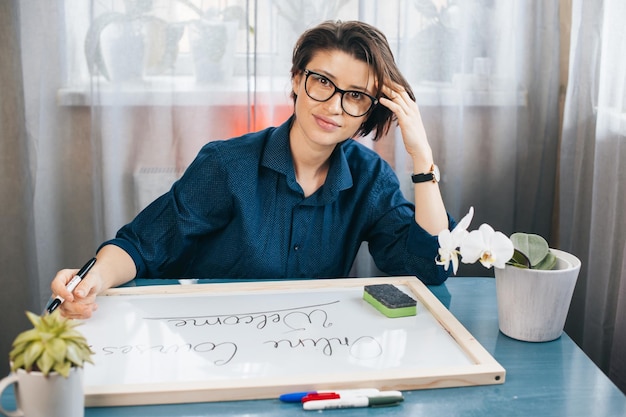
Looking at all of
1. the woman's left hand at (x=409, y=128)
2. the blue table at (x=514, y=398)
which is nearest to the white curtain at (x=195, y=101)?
the woman's left hand at (x=409, y=128)

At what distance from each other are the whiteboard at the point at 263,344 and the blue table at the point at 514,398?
2 cm

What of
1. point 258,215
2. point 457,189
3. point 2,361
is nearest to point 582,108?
point 457,189

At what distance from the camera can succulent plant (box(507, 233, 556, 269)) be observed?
1.08 meters

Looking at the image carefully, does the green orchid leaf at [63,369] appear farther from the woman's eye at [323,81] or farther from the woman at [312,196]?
the woman's eye at [323,81]

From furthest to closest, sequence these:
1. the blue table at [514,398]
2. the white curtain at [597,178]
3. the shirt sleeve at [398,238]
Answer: the white curtain at [597,178]
the shirt sleeve at [398,238]
the blue table at [514,398]

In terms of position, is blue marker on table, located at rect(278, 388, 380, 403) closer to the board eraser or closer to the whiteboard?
the whiteboard

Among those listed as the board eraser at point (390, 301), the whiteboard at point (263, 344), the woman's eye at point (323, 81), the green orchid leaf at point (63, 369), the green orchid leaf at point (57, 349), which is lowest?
the whiteboard at point (263, 344)

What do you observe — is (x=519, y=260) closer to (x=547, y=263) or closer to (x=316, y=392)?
(x=547, y=263)

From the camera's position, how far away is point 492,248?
1.04m

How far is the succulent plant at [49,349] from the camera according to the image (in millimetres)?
741

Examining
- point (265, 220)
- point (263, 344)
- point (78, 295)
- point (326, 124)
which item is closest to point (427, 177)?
point (326, 124)

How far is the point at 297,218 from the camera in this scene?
4.83 ft

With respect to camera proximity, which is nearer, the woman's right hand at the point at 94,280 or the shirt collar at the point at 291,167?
the woman's right hand at the point at 94,280

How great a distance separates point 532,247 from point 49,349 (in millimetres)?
731
